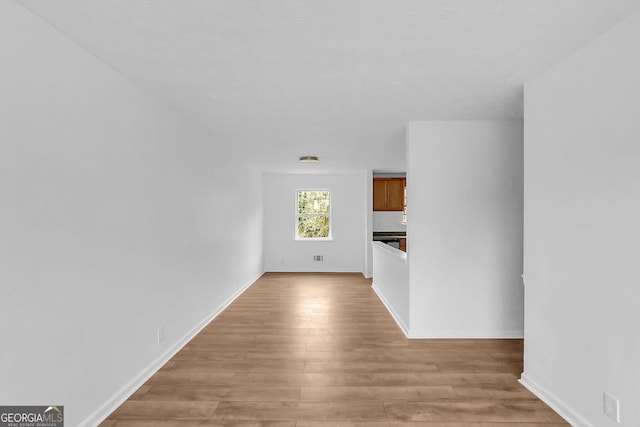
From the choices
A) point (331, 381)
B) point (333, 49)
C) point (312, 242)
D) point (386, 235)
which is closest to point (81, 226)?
point (333, 49)

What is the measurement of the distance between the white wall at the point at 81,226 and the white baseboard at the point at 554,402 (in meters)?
3.03

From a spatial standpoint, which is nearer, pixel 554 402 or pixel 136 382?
pixel 554 402

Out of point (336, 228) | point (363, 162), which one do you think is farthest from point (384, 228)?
point (363, 162)

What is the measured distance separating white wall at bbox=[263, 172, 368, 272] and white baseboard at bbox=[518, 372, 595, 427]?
584cm

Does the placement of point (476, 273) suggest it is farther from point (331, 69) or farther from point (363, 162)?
point (363, 162)

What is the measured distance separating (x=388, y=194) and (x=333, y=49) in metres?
6.60

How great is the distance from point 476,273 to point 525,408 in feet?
5.26

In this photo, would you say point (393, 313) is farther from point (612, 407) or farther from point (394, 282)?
point (612, 407)

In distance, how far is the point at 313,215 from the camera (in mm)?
8773

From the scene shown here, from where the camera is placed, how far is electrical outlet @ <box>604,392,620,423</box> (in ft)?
6.47

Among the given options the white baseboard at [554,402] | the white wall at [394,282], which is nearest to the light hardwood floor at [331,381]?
the white baseboard at [554,402]

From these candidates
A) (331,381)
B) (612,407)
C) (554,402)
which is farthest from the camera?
(331,381)

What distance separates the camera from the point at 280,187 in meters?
8.67

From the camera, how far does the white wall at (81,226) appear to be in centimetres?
172
